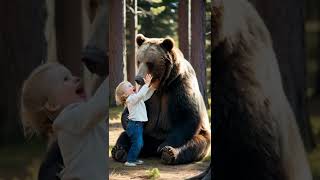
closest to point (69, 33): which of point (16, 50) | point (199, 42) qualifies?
point (16, 50)

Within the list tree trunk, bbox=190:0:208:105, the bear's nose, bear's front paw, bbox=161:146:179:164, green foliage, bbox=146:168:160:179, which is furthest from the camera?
tree trunk, bbox=190:0:208:105

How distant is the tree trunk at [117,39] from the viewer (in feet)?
24.3

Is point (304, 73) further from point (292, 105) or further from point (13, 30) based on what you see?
point (13, 30)

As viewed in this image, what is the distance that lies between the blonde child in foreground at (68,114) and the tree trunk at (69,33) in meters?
0.05

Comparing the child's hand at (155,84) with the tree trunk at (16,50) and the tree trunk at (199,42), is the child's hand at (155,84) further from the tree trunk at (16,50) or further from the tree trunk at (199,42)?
the tree trunk at (16,50)

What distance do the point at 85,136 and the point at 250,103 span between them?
0.84m

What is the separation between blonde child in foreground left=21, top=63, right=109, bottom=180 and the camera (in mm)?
2641

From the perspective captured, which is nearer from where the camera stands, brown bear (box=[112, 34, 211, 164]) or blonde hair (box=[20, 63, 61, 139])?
blonde hair (box=[20, 63, 61, 139])

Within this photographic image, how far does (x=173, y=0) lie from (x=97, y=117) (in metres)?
5.04

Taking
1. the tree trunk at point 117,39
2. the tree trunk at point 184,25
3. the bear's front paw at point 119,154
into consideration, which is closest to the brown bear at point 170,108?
the bear's front paw at point 119,154

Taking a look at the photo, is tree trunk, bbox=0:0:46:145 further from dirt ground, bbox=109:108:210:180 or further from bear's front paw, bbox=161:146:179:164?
bear's front paw, bbox=161:146:179:164

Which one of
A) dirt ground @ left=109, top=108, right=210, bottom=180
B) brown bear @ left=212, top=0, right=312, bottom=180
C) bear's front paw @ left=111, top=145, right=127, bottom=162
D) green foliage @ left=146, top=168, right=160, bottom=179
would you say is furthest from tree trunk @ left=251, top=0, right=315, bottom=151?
bear's front paw @ left=111, top=145, right=127, bottom=162

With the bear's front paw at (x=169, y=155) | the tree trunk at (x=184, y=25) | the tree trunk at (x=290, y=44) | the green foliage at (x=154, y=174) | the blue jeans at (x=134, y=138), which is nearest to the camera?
the tree trunk at (x=290, y=44)

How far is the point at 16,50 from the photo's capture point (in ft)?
8.46
